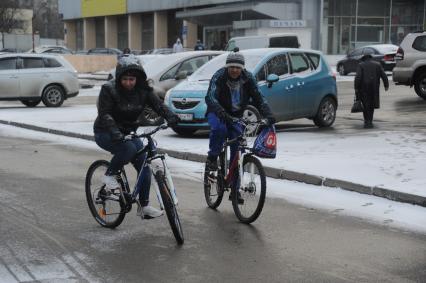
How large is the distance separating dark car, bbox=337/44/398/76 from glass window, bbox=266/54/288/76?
17.5 metres

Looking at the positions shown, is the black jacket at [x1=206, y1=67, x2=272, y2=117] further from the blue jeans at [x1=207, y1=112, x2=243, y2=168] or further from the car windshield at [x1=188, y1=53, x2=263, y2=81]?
the car windshield at [x1=188, y1=53, x2=263, y2=81]

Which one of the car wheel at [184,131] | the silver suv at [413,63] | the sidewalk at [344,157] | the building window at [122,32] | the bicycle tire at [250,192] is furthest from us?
the building window at [122,32]

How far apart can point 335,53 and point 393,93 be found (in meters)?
21.2

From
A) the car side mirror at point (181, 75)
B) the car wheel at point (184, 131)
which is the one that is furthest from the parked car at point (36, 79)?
the car wheel at point (184, 131)

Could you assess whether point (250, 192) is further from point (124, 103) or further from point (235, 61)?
point (124, 103)

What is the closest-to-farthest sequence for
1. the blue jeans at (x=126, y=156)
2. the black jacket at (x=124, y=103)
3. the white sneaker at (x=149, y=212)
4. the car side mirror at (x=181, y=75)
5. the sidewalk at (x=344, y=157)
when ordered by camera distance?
the black jacket at (x=124, y=103) < the blue jeans at (x=126, y=156) < the white sneaker at (x=149, y=212) < the sidewalk at (x=344, y=157) < the car side mirror at (x=181, y=75)

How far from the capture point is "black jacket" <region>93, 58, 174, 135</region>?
238 inches

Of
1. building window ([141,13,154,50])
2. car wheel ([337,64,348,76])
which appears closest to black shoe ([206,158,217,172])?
car wheel ([337,64,348,76])

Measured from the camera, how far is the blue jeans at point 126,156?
6.15 m

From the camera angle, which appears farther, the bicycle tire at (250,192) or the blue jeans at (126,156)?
the bicycle tire at (250,192)

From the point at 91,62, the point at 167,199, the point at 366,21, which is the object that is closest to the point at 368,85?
the point at 167,199

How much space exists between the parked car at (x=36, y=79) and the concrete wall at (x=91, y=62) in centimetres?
2244

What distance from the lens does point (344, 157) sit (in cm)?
1046

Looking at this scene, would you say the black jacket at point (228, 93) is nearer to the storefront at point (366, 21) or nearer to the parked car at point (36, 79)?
the parked car at point (36, 79)
